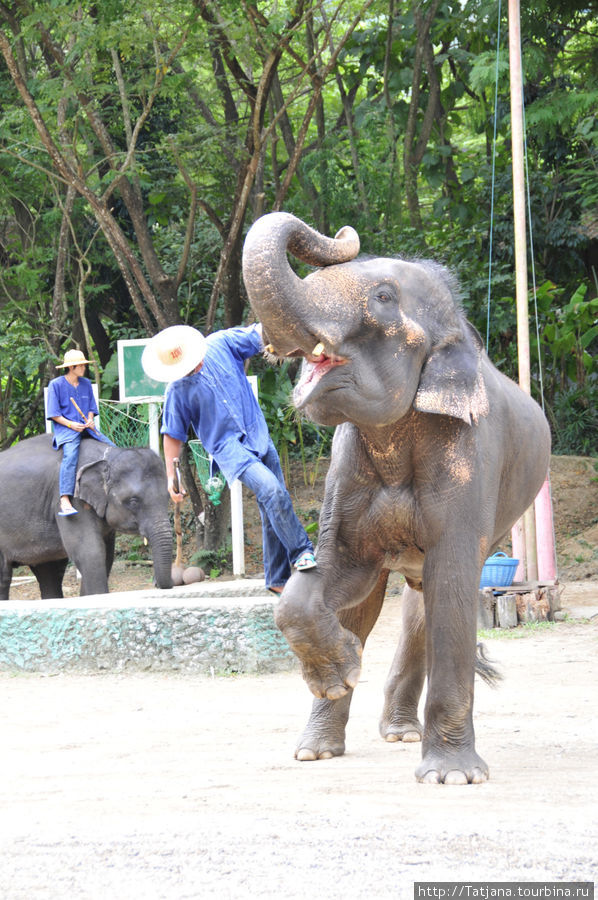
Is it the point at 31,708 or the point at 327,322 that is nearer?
the point at 327,322

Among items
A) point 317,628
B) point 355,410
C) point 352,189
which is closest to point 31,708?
point 317,628

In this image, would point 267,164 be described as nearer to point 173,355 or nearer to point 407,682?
point 173,355

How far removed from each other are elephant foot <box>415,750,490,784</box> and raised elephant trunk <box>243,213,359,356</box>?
153 cm

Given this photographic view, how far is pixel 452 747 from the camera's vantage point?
13.7 ft

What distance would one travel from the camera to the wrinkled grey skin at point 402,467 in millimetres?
3857

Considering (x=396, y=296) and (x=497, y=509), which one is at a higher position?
(x=396, y=296)

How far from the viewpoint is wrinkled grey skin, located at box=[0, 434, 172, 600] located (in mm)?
9945

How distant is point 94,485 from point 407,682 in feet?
17.7

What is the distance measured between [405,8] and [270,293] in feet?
43.6

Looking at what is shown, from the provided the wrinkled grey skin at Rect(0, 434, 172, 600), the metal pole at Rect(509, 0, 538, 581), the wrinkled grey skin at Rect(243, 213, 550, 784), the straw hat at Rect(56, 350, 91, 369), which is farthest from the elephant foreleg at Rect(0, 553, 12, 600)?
the wrinkled grey skin at Rect(243, 213, 550, 784)

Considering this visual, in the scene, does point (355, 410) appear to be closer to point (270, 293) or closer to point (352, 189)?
point (270, 293)

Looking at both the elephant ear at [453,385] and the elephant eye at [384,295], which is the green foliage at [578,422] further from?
the elephant eye at [384,295]

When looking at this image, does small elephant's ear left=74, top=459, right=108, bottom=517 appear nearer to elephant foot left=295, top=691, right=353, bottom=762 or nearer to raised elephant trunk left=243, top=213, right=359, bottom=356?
elephant foot left=295, top=691, right=353, bottom=762

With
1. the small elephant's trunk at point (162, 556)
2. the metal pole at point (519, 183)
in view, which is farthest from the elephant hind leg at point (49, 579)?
the metal pole at point (519, 183)
